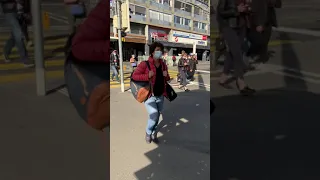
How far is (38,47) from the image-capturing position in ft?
4.60

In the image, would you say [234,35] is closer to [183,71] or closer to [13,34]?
[13,34]

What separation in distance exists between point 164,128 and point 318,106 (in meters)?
3.09

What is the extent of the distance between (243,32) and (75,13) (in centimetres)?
96

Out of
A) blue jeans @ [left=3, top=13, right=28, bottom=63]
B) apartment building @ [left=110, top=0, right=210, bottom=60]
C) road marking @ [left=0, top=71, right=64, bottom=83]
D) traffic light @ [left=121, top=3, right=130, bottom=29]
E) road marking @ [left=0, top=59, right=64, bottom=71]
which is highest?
apartment building @ [left=110, top=0, right=210, bottom=60]

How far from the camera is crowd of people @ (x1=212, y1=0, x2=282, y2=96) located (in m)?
1.48

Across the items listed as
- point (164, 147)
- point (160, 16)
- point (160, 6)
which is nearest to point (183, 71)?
point (164, 147)

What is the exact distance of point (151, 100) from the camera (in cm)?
372

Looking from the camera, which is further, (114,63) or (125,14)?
(114,63)

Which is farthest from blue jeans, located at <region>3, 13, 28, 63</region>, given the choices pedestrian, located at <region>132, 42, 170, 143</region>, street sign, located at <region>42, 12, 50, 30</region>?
pedestrian, located at <region>132, 42, 170, 143</region>

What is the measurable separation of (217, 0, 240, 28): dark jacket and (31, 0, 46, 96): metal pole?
100 cm

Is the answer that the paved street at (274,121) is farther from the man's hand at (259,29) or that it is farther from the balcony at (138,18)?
the balcony at (138,18)

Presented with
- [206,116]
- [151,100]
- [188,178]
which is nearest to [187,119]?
[206,116]

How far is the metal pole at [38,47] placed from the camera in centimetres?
136

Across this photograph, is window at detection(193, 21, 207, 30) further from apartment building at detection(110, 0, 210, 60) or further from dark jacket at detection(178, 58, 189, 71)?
dark jacket at detection(178, 58, 189, 71)
